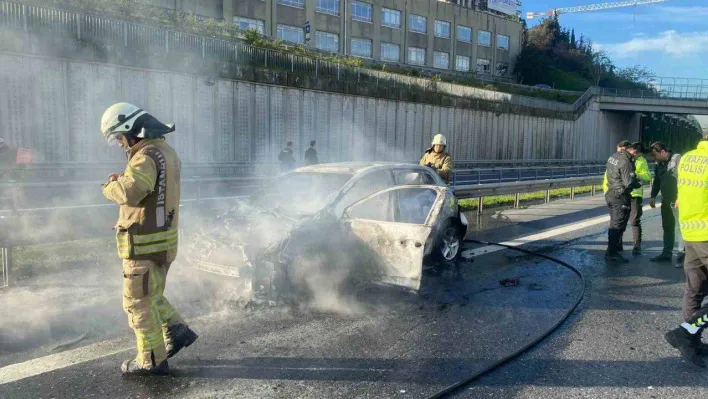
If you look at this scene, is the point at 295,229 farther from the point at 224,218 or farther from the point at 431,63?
the point at 431,63

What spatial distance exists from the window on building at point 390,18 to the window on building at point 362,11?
136cm

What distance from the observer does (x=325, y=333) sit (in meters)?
4.68

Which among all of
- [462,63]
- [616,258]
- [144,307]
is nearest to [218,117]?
[616,258]

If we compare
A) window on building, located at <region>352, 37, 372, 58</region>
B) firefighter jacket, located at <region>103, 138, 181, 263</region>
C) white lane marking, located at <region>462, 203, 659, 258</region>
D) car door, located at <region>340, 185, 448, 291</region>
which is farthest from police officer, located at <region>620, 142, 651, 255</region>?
window on building, located at <region>352, 37, 372, 58</region>

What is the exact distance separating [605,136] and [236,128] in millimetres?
39210

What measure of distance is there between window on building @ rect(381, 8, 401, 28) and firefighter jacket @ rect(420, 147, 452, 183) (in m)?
40.0

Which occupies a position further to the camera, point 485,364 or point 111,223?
point 111,223

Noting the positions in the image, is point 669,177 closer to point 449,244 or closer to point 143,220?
point 449,244

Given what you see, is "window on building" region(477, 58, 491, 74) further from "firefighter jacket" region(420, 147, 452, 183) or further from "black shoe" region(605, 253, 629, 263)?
"black shoe" region(605, 253, 629, 263)

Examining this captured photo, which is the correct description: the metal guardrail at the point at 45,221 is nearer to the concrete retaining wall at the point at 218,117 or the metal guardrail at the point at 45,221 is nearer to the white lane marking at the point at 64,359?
the white lane marking at the point at 64,359

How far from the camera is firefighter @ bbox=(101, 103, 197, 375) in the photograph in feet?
11.7

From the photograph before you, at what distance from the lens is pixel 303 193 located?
21.6 ft

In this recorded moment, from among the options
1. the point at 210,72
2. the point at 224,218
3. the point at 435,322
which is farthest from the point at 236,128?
the point at 435,322

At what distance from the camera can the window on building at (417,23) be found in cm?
4966
